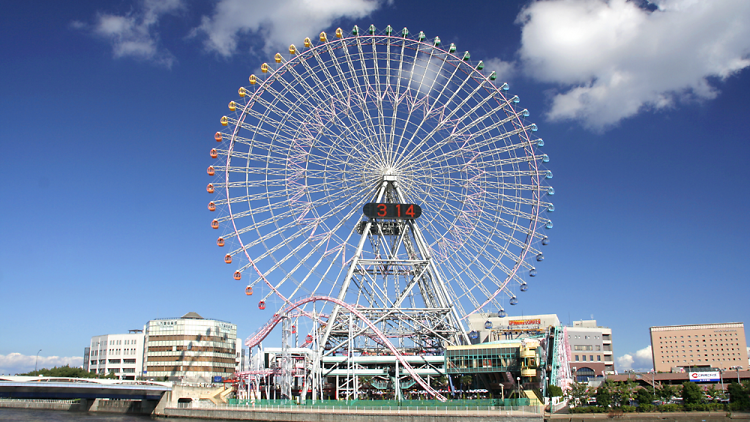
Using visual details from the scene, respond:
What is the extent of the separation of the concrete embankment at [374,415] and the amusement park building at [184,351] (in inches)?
2508

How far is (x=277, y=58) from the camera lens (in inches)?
3007

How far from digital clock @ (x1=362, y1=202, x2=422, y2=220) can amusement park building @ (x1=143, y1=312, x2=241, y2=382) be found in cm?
7127

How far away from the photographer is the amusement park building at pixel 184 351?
5359 inches

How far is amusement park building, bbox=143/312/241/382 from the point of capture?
5359 inches

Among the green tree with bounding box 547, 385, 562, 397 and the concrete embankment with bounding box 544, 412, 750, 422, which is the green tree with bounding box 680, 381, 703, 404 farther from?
the green tree with bounding box 547, 385, 562, 397

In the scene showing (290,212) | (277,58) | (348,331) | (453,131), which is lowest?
(348,331)

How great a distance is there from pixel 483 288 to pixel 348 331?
742 inches

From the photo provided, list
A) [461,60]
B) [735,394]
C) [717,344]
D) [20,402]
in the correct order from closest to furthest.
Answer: [735,394] → [461,60] → [20,402] → [717,344]

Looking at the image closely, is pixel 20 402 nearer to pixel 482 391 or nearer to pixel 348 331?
pixel 348 331

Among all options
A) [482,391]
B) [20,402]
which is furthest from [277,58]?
[20,402]

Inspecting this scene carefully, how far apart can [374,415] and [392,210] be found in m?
26.8

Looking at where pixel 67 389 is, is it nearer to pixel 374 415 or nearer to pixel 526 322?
pixel 374 415

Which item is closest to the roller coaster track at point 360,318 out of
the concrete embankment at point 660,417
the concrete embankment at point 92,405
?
the concrete embankment at point 660,417

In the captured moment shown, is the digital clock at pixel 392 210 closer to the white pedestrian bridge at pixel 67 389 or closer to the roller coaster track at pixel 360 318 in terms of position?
the roller coaster track at pixel 360 318
